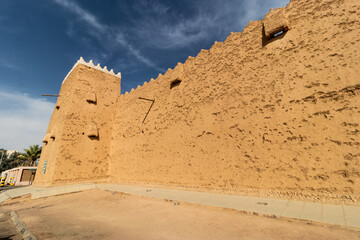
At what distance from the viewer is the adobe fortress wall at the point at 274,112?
3570 mm

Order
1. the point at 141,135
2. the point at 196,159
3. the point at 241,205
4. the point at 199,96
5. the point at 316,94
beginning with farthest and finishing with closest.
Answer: the point at 141,135
the point at 199,96
the point at 196,159
the point at 316,94
the point at 241,205

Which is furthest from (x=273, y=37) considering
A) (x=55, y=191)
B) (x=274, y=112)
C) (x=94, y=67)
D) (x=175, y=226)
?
(x=94, y=67)

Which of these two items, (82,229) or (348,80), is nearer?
(82,229)

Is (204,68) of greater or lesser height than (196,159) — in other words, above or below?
above

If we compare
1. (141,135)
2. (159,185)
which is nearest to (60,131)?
(141,135)

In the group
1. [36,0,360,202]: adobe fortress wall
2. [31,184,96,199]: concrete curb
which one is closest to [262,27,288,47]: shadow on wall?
[36,0,360,202]: adobe fortress wall

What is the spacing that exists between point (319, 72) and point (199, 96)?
3.28m

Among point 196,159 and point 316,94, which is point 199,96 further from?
point 316,94

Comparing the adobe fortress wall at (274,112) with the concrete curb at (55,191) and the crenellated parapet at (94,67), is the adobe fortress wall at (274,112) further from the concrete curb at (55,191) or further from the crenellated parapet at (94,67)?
the crenellated parapet at (94,67)

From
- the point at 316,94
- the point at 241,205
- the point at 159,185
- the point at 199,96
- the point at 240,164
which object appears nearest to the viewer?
the point at 241,205

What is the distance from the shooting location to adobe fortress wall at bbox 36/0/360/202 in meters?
3.57

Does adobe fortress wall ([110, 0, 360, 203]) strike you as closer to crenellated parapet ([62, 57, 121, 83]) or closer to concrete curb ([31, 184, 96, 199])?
concrete curb ([31, 184, 96, 199])

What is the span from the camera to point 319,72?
13.0 ft

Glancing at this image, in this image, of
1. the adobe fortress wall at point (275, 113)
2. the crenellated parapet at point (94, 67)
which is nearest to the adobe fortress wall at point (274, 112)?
the adobe fortress wall at point (275, 113)
